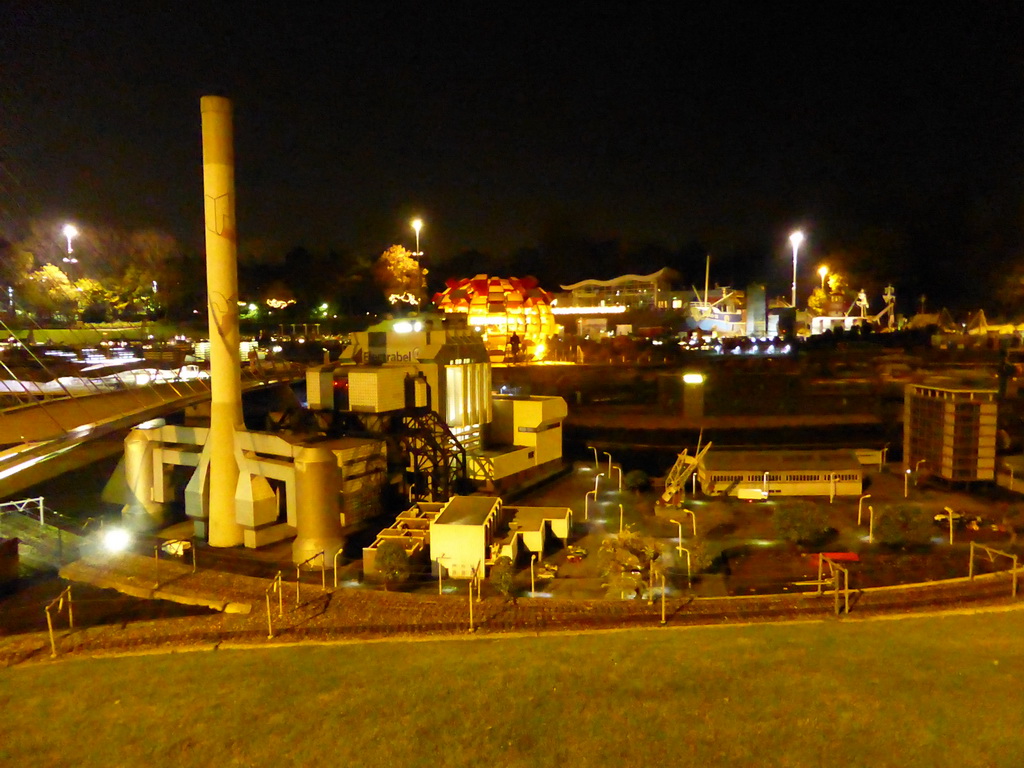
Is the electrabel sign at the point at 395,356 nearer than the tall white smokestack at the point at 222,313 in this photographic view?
No

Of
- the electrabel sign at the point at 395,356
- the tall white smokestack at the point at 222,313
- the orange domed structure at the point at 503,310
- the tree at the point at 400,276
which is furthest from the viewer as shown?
the tree at the point at 400,276

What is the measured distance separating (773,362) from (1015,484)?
21.6m

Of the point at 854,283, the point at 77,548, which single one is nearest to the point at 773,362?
the point at 854,283

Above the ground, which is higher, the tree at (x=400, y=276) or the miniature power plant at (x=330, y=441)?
the tree at (x=400, y=276)

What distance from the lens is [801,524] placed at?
42.4 feet

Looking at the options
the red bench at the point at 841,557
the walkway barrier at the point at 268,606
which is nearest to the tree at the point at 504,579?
the walkway barrier at the point at 268,606

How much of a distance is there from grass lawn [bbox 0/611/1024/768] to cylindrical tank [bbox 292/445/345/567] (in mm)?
6539

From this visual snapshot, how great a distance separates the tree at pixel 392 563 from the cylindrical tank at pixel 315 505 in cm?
276

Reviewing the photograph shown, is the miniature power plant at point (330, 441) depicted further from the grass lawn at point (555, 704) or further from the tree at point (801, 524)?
the tree at point (801, 524)

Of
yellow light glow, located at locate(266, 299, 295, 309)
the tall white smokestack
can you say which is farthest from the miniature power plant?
yellow light glow, located at locate(266, 299, 295, 309)

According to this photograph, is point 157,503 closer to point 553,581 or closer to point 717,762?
point 553,581

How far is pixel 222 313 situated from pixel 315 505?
4688 mm

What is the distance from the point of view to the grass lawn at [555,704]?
16.5ft

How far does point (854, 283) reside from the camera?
188 feet
